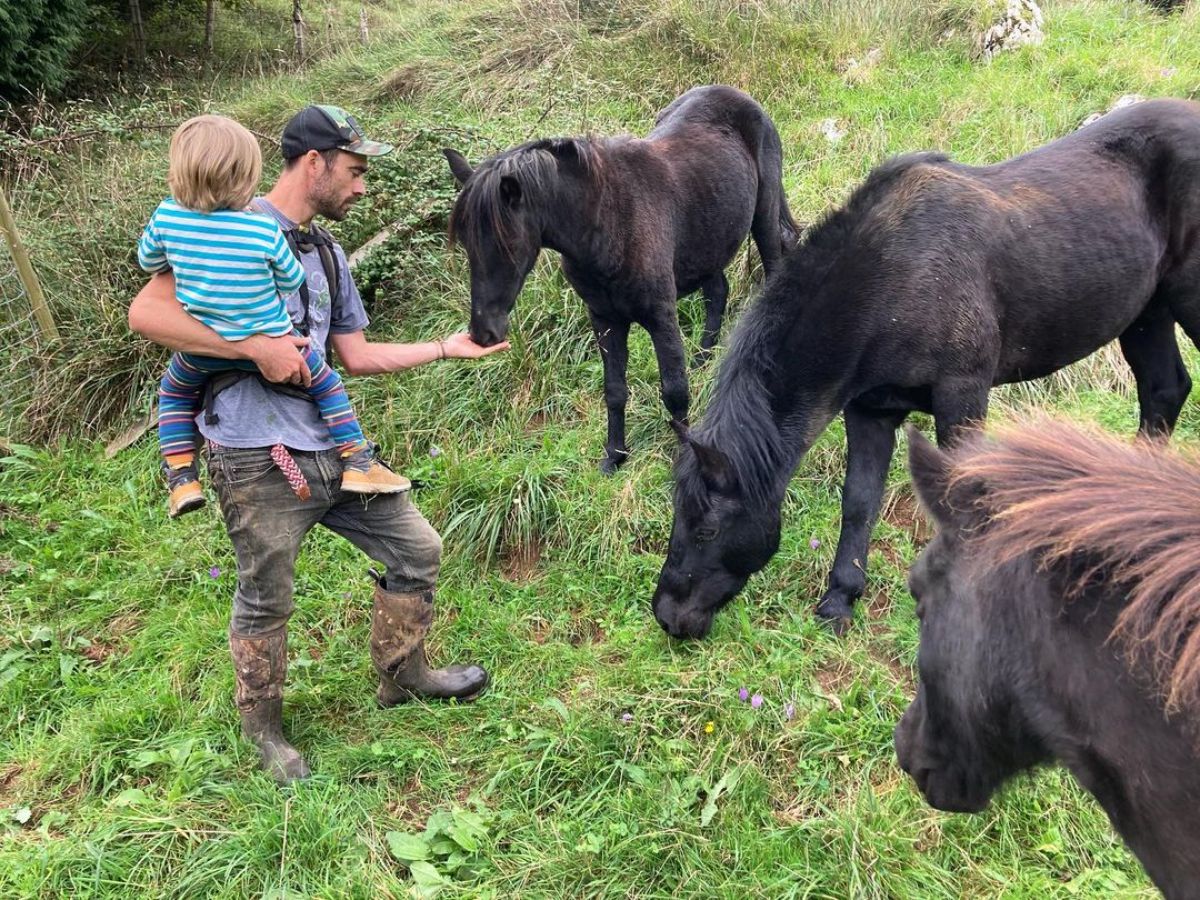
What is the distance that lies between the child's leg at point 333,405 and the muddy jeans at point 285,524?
7 centimetres

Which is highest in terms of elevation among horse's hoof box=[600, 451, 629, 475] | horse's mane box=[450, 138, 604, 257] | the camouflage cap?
the camouflage cap

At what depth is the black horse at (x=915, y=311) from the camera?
3.17 metres

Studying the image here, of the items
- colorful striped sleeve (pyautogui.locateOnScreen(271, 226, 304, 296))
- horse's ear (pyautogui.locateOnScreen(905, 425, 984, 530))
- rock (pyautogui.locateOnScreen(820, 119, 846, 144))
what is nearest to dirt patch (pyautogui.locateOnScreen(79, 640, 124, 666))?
colorful striped sleeve (pyautogui.locateOnScreen(271, 226, 304, 296))

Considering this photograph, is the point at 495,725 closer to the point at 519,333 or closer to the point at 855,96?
the point at 519,333

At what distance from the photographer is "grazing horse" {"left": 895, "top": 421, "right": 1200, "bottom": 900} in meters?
1.07

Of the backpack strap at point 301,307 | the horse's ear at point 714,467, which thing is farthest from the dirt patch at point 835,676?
the backpack strap at point 301,307

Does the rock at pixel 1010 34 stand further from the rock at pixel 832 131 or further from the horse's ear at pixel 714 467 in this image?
the horse's ear at pixel 714 467

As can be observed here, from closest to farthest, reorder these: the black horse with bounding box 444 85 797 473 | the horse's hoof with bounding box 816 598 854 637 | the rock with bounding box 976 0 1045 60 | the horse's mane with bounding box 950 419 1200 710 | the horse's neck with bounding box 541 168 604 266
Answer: the horse's mane with bounding box 950 419 1200 710
the horse's hoof with bounding box 816 598 854 637
the black horse with bounding box 444 85 797 473
the horse's neck with bounding box 541 168 604 266
the rock with bounding box 976 0 1045 60

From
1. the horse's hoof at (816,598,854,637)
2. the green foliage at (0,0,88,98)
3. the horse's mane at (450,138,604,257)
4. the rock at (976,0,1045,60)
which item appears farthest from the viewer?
the green foliage at (0,0,88,98)

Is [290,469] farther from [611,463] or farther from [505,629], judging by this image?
[611,463]

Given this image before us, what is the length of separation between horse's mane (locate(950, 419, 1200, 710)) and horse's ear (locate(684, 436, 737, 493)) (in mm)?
1602

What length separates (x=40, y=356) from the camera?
5.60 meters

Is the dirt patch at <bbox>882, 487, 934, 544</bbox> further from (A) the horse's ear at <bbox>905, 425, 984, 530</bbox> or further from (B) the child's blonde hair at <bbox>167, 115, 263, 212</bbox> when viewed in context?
(B) the child's blonde hair at <bbox>167, 115, 263, 212</bbox>

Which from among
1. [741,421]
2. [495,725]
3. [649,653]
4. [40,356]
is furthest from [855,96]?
[40,356]
